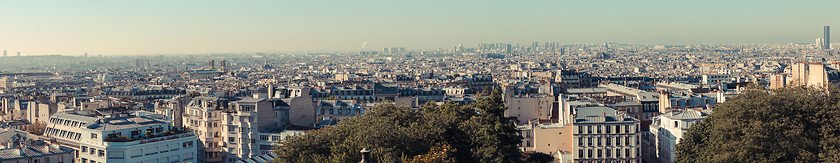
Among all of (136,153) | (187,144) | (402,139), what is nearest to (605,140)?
(402,139)

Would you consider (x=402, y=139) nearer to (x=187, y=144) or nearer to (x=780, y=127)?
(x=780, y=127)

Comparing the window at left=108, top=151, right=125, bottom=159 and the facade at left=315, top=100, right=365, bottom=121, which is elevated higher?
the facade at left=315, top=100, right=365, bottom=121

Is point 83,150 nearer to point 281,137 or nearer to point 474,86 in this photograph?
point 281,137

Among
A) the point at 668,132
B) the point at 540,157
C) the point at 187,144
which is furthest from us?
the point at 540,157

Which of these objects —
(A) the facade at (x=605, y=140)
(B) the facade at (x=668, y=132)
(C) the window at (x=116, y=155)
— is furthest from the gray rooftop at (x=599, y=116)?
(C) the window at (x=116, y=155)

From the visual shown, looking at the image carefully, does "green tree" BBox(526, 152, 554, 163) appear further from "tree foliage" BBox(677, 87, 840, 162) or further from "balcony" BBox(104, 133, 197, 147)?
"balcony" BBox(104, 133, 197, 147)

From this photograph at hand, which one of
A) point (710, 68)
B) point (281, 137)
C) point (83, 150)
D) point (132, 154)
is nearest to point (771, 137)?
point (281, 137)

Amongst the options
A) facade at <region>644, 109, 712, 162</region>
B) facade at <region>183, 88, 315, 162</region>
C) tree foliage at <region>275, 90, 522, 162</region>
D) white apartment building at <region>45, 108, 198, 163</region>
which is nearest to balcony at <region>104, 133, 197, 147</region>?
white apartment building at <region>45, 108, 198, 163</region>
